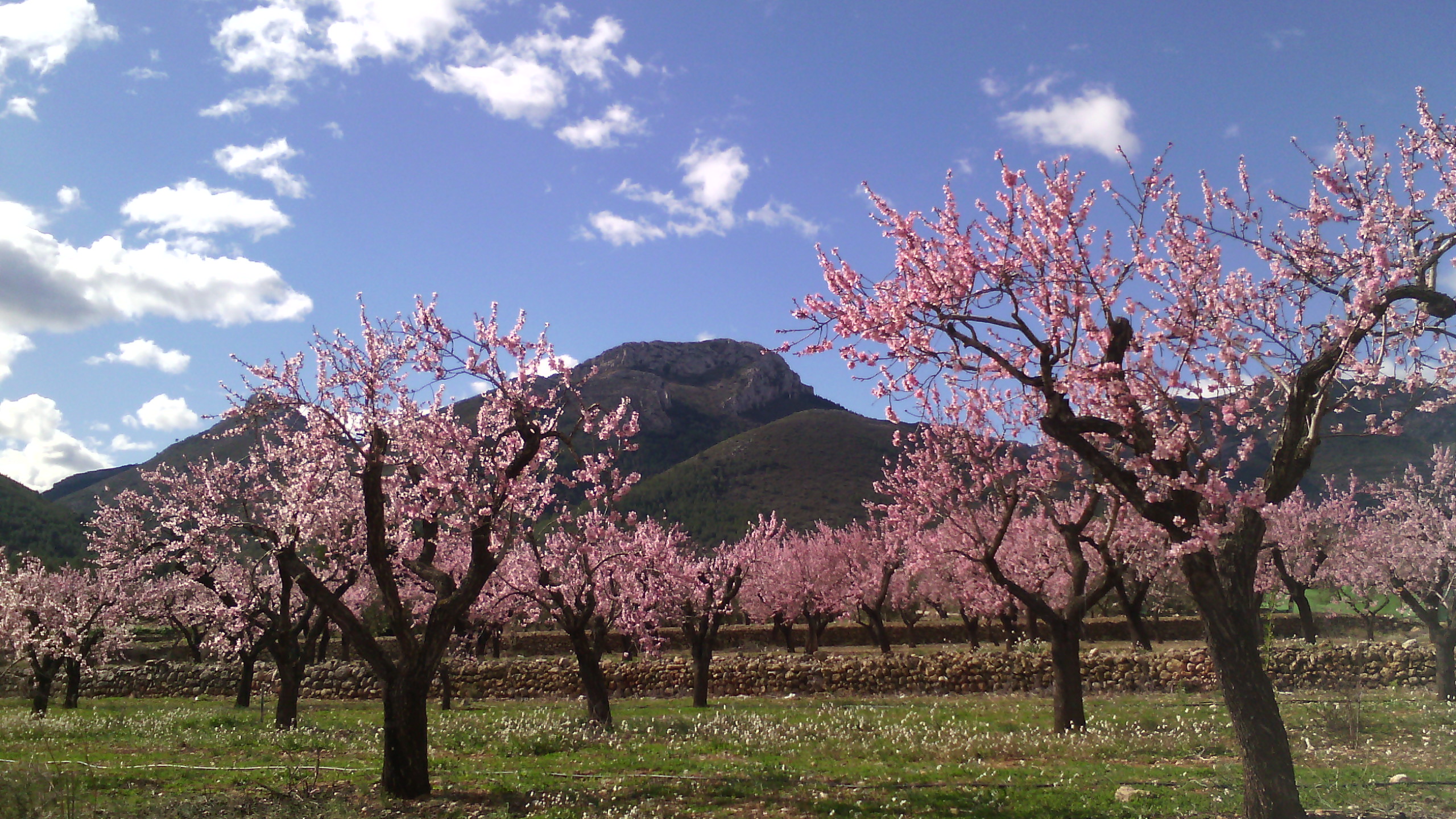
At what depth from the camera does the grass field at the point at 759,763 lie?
8.94 m

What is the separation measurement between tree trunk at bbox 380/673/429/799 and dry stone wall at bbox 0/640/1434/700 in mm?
19195

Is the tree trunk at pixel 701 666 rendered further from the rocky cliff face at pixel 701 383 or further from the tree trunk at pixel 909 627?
the rocky cliff face at pixel 701 383

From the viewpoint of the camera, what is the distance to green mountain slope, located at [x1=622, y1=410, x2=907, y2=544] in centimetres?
8012

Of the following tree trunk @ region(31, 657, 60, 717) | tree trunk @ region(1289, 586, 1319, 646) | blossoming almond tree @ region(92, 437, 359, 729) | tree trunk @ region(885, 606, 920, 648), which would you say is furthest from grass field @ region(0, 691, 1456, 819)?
tree trunk @ region(885, 606, 920, 648)

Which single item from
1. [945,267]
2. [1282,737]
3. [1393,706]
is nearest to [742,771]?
[1282,737]

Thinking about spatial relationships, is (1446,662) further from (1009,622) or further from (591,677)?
(1009,622)

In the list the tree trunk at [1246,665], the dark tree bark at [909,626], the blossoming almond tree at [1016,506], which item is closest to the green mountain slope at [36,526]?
the dark tree bark at [909,626]

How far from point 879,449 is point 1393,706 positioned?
8382cm

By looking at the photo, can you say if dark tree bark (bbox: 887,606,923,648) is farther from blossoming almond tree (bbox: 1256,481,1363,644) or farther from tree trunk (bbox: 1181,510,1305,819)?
tree trunk (bbox: 1181,510,1305,819)

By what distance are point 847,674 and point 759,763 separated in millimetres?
15632

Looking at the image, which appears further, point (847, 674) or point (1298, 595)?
point (1298, 595)

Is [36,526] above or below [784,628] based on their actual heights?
above

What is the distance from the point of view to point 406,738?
10.1m

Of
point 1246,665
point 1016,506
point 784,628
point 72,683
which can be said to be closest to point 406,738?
point 1246,665
